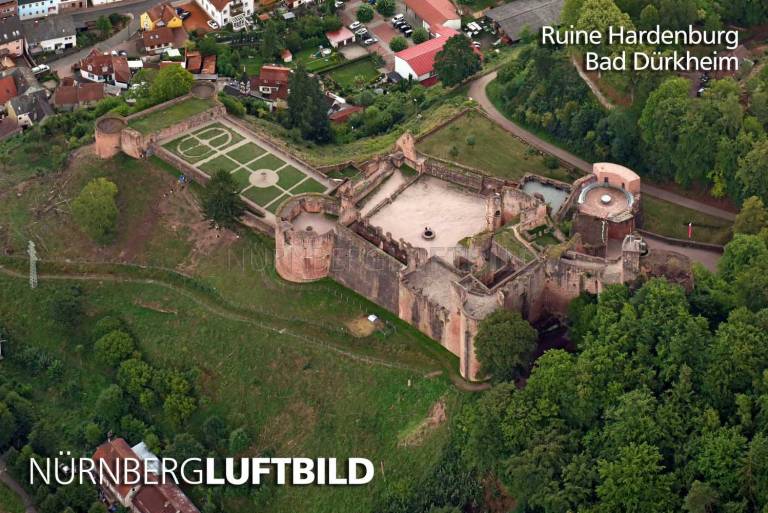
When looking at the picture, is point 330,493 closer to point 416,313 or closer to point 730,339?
point 416,313

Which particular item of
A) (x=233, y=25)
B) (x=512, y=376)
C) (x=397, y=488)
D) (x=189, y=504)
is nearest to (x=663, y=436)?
(x=512, y=376)

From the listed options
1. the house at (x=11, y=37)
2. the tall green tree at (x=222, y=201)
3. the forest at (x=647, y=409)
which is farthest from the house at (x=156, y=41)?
the forest at (x=647, y=409)

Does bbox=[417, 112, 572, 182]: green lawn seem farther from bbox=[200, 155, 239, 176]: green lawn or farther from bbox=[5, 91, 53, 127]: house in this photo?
bbox=[5, 91, 53, 127]: house

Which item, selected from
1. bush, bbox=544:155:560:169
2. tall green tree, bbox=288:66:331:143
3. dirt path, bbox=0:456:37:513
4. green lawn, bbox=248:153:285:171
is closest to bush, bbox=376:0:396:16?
tall green tree, bbox=288:66:331:143

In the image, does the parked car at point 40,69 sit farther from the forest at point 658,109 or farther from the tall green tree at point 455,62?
the forest at point 658,109

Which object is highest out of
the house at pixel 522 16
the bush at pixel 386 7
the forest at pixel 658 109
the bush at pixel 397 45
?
the forest at pixel 658 109

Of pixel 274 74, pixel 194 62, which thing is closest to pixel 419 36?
pixel 274 74

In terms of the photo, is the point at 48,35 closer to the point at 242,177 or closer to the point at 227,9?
the point at 227,9
